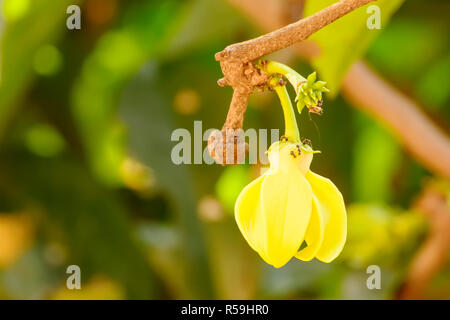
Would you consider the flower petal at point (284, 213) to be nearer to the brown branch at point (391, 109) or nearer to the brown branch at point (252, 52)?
the brown branch at point (252, 52)

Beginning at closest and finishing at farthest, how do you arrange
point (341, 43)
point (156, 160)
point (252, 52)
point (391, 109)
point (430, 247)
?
point (252, 52)
point (341, 43)
point (391, 109)
point (430, 247)
point (156, 160)

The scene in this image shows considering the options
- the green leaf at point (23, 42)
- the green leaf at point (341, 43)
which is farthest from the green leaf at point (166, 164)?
the green leaf at point (341, 43)

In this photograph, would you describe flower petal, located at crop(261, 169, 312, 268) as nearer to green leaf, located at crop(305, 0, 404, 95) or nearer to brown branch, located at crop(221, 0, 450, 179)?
green leaf, located at crop(305, 0, 404, 95)

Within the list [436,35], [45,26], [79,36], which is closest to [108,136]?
[79,36]

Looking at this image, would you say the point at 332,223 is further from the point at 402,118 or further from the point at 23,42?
the point at 23,42

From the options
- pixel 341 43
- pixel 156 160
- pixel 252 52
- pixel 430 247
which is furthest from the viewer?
pixel 156 160

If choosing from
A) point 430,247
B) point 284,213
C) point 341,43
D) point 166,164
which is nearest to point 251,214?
point 284,213

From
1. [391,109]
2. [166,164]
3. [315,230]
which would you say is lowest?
[315,230]
